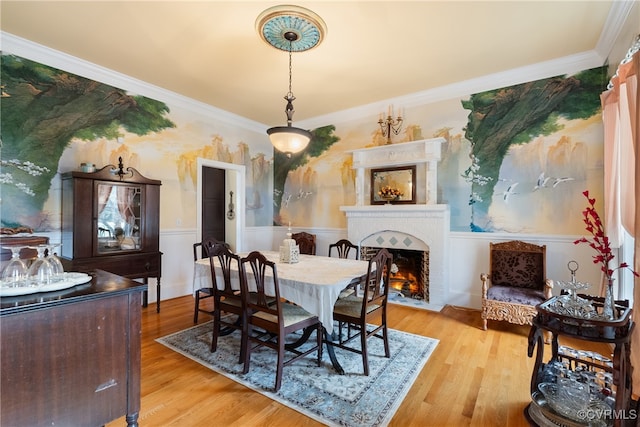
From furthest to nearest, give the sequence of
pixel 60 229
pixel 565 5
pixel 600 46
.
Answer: pixel 60 229, pixel 600 46, pixel 565 5

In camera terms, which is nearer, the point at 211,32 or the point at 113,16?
the point at 113,16

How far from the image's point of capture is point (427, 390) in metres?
2.18

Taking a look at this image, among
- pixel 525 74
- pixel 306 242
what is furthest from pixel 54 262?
pixel 525 74

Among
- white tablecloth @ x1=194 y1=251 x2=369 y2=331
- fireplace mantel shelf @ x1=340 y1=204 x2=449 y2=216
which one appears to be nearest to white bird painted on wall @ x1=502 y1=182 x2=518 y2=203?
fireplace mantel shelf @ x1=340 y1=204 x2=449 y2=216

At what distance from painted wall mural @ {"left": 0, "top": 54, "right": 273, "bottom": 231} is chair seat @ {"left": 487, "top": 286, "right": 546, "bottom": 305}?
4197 millimetres

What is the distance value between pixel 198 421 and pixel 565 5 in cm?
420

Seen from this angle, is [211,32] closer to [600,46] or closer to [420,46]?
[420,46]

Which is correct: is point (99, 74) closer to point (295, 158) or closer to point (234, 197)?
point (234, 197)

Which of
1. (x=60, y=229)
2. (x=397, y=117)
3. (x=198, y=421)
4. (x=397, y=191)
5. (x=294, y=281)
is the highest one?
(x=397, y=117)

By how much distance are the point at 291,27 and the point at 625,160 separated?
9.96 ft

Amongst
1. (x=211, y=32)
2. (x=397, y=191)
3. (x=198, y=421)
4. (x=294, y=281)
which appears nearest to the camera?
(x=198, y=421)

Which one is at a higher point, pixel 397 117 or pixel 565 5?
pixel 565 5

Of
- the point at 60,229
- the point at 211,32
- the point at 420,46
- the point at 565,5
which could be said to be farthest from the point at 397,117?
the point at 60,229

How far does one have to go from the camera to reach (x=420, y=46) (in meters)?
3.11
